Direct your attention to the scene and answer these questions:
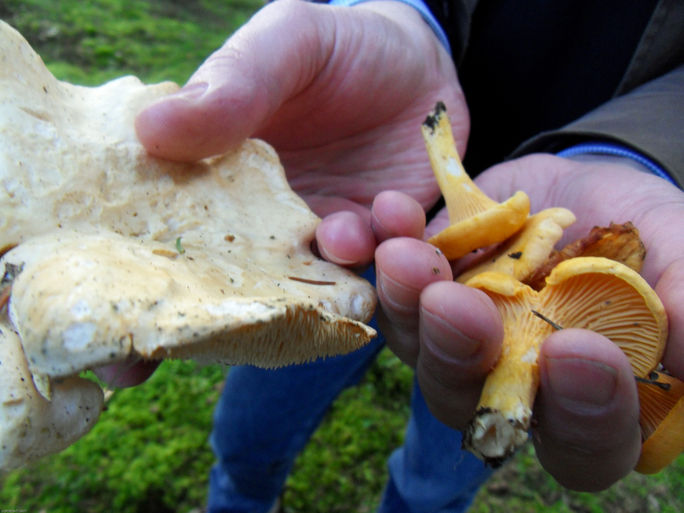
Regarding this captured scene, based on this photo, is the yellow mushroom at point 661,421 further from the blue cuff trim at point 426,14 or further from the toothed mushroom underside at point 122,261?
the blue cuff trim at point 426,14

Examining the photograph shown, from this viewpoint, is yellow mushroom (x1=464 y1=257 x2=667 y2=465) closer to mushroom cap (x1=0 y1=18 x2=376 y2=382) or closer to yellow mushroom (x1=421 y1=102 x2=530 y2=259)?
yellow mushroom (x1=421 y1=102 x2=530 y2=259)

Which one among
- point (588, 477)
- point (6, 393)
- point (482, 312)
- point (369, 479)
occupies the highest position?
point (482, 312)

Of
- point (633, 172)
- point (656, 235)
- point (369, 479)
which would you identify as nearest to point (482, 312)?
point (656, 235)

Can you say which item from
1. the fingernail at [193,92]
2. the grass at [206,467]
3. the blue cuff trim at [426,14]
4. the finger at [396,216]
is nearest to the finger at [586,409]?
the finger at [396,216]

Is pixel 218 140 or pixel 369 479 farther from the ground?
pixel 218 140

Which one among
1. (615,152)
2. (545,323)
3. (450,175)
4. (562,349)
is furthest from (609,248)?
(615,152)

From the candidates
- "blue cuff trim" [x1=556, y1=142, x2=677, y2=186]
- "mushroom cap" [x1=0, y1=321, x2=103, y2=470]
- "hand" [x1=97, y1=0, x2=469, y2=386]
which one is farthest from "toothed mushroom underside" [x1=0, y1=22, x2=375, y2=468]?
"blue cuff trim" [x1=556, y1=142, x2=677, y2=186]

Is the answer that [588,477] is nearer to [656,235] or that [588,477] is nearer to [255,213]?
[656,235]
